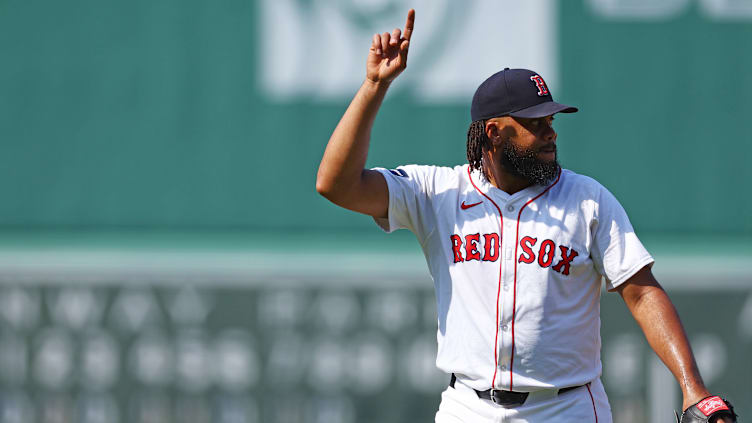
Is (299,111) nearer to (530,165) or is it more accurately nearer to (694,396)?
(530,165)

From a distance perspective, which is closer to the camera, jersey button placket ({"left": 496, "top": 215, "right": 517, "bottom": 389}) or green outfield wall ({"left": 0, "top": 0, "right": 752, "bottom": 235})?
jersey button placket ({"left": 496, "top": 215, "right": 517, "bottom": 389})

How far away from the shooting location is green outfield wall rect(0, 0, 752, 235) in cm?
565

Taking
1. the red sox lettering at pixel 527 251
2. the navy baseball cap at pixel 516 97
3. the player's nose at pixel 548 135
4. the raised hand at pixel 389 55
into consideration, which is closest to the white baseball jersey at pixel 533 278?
the red sox lettering at pixel 527 251

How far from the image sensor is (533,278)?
261cm

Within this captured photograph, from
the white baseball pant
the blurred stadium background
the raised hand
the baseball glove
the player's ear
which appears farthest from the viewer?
the blurred stadium background

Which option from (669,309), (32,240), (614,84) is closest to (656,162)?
(614,84)

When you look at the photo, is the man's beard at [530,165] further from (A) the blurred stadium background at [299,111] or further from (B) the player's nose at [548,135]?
(A) the blurred stadium background at [299,111]

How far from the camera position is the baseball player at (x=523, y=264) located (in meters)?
2.57

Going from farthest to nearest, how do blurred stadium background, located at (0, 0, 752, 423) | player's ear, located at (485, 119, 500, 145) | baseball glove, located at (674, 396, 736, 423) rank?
blurred stadium background, located at (0, 0, 752, 423), player's ear, located at (485, 119, 500, 145), baseball glove, located at (674, 396, 736, 423)

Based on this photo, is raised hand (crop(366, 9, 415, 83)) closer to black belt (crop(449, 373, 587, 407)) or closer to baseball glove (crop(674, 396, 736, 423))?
black belt (crop(449, 373, 587, 407))

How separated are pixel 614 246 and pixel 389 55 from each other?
2.66 feet

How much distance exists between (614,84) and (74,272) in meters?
3.33

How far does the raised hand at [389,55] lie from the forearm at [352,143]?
25 millimetres

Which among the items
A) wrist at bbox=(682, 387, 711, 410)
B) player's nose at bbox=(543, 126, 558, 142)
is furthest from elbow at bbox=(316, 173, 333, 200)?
wrist at bbox=(682, 387, 711, 410)
